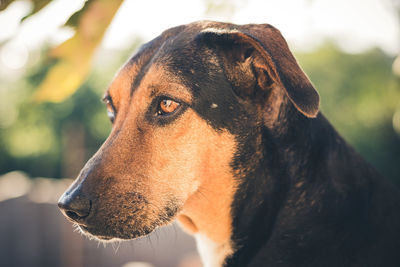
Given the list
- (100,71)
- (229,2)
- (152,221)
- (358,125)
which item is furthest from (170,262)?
(100,71)

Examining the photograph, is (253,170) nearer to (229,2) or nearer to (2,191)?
(229,2)

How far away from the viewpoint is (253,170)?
2.39 meters

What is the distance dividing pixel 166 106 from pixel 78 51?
1.01 m

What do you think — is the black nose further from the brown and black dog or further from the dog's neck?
the dog's neck

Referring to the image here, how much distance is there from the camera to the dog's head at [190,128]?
2.26 m

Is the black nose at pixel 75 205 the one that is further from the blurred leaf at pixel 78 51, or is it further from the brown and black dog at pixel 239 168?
the blurred leaf at pixel 78 51

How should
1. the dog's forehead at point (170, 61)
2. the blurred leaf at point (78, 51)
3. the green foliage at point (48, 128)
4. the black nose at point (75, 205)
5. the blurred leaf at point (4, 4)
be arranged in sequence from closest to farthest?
the blurred leaf at point (4, 4) < the blurred leaf at point (78, 51) < the black nose at point (75, 205) < the dog's forehead at point (170, 61) < the green foliage at point (48, 128)

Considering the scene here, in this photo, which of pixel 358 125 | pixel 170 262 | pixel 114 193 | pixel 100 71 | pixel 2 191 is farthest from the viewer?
pixel 100 71

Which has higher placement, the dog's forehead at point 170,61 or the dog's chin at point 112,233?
the dog's forehead at point 170,61

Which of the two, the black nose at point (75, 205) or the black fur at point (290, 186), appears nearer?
the black nose at point (75, 205)

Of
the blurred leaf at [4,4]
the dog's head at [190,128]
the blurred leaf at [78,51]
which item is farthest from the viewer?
the dog's head at [190,128]

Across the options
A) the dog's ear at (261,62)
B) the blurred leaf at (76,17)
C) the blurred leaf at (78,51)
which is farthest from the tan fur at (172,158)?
the blurred leaf at (76,17)

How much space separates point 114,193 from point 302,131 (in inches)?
51.7

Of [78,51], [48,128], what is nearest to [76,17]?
[78,51]
